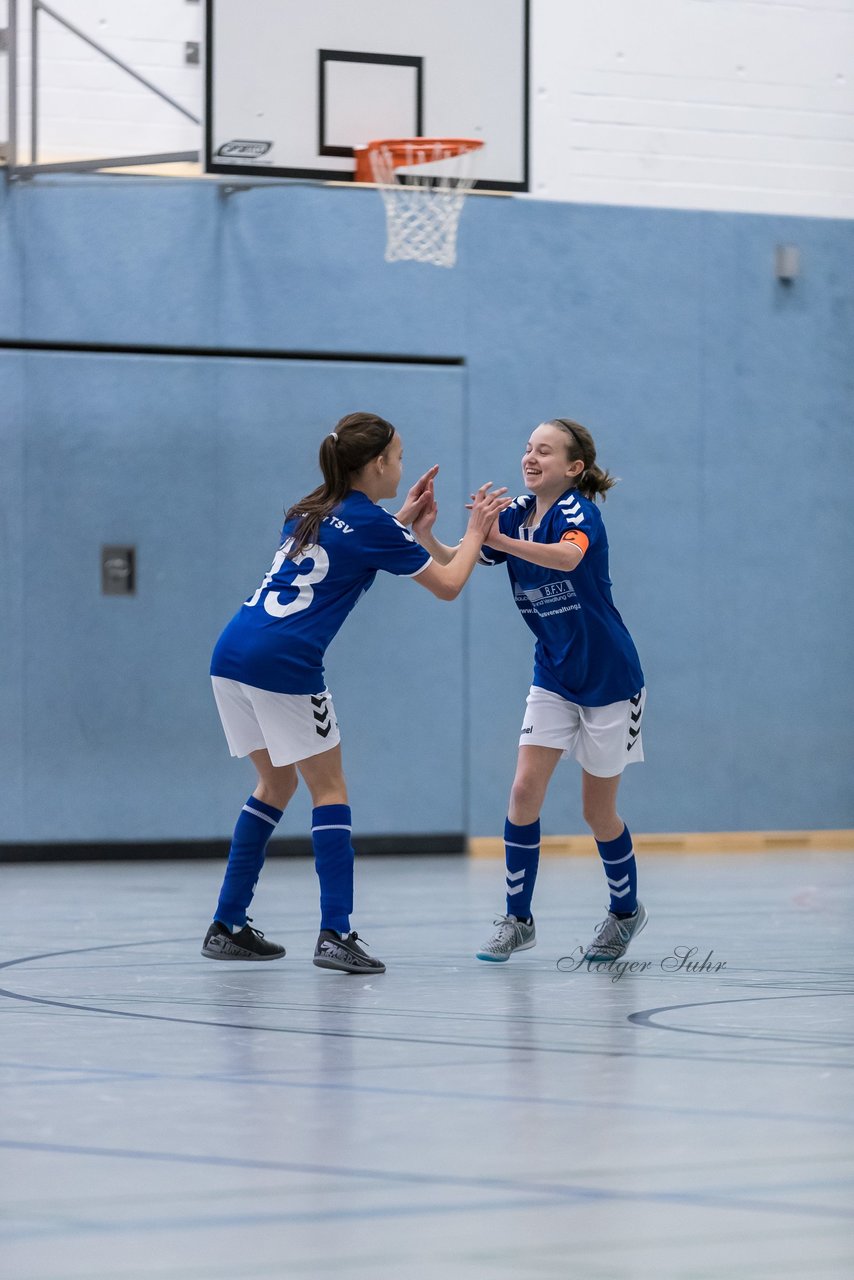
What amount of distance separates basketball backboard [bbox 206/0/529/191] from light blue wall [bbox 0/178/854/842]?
0.90 m

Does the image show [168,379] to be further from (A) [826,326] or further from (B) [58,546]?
(A) [826,326]

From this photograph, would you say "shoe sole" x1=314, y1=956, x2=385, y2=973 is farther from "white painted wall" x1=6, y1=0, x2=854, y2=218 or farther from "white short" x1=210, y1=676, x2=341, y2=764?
"white painted wall" x1=6, y1=0, x2=854, y2=218

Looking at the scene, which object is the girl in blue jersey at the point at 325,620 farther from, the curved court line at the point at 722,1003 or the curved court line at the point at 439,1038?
the curved court line at the point at 722,1003

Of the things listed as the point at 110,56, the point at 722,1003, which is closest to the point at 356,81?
the point at 110,56

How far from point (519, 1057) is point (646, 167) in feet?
28.6

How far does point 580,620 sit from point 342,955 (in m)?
1.18

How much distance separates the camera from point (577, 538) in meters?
5.26

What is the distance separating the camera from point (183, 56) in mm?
10547

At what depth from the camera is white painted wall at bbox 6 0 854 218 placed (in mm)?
11391

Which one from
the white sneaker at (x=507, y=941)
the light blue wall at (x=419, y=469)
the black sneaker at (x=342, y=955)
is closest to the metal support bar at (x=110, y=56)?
the light blue wall at (x=419, y=469)

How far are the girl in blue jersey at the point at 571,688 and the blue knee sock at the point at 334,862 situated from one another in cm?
55

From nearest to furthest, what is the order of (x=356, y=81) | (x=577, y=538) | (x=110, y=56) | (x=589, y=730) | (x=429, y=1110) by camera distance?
(x=429, y=1110)
(x=577, y=538)
(x=589, y=730)
(x=356, y=81)
(x=110, y=56)

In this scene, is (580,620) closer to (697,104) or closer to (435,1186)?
(435,1186)

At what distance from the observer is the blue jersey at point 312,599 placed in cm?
511
